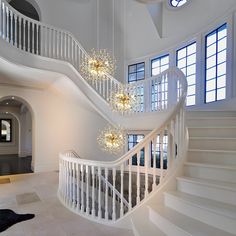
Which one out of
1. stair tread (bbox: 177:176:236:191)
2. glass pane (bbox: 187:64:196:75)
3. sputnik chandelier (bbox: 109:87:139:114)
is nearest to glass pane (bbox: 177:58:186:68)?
glass pane (bbox: 187:64:196:75)

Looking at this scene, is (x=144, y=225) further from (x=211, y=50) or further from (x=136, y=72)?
(x=136, y=72)

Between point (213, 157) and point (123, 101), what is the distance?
8.29 feet

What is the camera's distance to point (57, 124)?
7402 mm

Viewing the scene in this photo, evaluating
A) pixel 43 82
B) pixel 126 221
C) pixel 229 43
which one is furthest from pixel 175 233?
pixel 43 82

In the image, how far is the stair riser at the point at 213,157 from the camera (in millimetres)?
2561

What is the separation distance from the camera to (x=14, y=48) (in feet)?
15.3

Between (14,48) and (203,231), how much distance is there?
5064 millimetres

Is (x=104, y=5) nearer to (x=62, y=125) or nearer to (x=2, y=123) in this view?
(x=62, y=125)

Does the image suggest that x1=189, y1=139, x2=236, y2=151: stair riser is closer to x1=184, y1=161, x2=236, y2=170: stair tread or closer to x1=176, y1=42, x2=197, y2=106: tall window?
x1=184, y1=161, x2=236, y2=170: stair tread

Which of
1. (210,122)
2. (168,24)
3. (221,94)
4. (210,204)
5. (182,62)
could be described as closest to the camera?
(210,204)

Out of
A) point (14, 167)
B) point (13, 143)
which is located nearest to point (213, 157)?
point (14, 167)

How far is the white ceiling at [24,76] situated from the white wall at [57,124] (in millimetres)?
293

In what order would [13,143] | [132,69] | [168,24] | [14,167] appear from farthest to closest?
[13,143] → [132,69] → [14,167] → [168,24]

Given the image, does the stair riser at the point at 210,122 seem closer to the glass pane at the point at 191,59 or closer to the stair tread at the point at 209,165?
the stair tread at the point at 209,165
